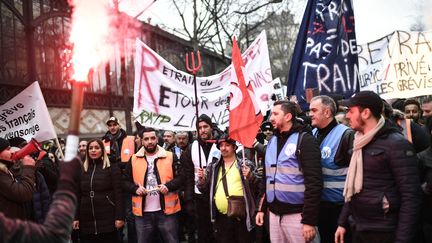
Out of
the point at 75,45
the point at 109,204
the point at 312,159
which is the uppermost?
the point at 75,45

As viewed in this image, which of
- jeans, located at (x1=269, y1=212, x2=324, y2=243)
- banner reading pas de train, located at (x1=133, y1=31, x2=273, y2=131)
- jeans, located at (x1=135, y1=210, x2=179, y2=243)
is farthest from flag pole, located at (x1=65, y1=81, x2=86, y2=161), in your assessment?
banner reading pas de train, located at (x1=133, y1=31, x2=273, y2=131)

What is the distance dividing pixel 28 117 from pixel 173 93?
230cm

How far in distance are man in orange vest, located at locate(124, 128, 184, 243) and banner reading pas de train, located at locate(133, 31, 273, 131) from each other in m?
0.44

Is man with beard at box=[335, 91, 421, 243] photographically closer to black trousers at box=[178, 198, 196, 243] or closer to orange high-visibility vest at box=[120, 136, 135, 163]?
black trousers at box=[178, 198, 196, 243]

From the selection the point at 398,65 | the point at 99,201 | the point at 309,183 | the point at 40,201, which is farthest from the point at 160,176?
the point at 398,65

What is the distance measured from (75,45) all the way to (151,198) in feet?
10.7

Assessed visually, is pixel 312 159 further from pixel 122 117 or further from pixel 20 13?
pixel 122 117

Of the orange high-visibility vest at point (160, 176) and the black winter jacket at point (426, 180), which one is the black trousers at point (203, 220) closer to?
the orange high-visibility vest at point (160, 176)

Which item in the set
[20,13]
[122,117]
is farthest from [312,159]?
[122,117]

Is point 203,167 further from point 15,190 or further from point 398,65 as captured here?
point 398,65

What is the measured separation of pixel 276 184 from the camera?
4188 mm

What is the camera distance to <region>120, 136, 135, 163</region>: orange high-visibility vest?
291 inches

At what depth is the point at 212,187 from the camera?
507 cm

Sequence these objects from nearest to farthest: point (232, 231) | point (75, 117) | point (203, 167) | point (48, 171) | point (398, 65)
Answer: point (75, 117) → point (232, 231) → point (203, 167) → point (48, 171) → point (398, 65)
